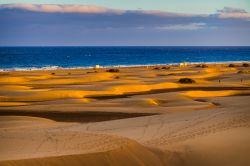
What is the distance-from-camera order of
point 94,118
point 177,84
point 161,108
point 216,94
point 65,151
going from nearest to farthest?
point 65,151 → point 94,118 → point 161,108 → point 216,94 → point 177,84

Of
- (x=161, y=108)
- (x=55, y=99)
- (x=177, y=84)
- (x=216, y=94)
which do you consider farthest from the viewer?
(x=177, y=84)

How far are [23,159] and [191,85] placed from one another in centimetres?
2658

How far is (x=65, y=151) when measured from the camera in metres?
10.3

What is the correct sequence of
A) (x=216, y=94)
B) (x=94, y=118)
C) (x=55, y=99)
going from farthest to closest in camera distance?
1. (x=216, y=94)
2. (x=55, y=99)
3. (x=94, y=118)

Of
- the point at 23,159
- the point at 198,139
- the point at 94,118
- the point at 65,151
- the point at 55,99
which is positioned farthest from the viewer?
the point at 55,99

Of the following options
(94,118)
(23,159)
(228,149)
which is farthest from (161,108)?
(23,159)

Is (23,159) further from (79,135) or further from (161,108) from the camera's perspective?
(161,108)

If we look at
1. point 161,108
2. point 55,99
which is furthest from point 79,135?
point 55,99

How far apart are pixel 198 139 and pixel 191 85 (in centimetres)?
2326

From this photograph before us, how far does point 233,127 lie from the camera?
13.0m

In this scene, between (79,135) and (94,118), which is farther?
(94,118)

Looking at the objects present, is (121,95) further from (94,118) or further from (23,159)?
(23,159)

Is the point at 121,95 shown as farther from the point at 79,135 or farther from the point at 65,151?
the point at 65,151

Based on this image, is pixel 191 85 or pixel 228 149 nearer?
pixel 228 149
